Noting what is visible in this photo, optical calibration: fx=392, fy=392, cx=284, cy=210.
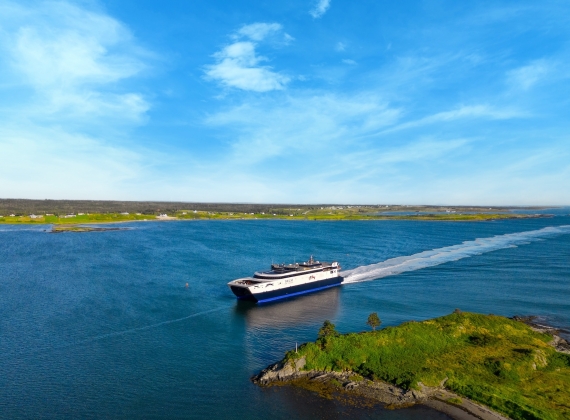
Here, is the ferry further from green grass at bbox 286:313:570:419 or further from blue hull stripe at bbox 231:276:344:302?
green grass at bbox 286:313:570:419

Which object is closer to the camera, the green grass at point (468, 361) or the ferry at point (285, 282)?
the green grass at point (468, 361)

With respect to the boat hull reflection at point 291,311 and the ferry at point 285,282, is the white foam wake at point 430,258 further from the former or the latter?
the boat hull reflection at point 291,311

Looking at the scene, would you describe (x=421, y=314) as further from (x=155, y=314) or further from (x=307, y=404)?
(x=155, y=314)

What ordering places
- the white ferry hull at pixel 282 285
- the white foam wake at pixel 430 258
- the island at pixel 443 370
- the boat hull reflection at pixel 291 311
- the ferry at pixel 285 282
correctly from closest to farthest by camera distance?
the island at pixel 443 370
the boat hull reflection at pixel 291 311
the white ferry hull at pixel 282 285
the ferry at pixel 285 282
the white foam wake at pixel 430 258

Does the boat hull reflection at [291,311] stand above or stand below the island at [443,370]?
below

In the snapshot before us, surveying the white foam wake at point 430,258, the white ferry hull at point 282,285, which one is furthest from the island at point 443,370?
the white foam wake at point 430,258

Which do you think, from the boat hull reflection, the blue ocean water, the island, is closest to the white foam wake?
the blue ocean water

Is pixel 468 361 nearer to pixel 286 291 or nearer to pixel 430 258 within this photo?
pixel 286 291
